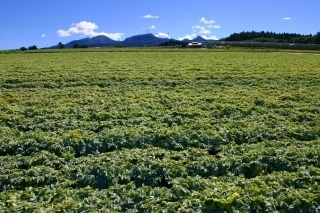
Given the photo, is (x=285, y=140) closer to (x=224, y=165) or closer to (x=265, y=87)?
(x=224, y=165)

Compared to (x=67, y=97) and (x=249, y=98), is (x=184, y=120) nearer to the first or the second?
(x=249, y=98)

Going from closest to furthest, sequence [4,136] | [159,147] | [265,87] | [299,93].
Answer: [159,147]
[4,136]
[299,93]
[265,87]

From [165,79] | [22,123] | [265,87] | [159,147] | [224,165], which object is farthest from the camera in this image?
[165,79]

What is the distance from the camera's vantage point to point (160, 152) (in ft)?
32.2

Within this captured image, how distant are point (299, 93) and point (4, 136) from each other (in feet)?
52.3

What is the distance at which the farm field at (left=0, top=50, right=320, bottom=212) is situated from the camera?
7.14 meters

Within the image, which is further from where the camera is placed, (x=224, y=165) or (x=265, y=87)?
(x=265, y=87)

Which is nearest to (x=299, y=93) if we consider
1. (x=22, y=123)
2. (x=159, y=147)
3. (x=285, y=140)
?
(x=285, y=140)

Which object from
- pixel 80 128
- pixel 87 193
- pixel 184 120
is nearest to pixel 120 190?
pixel 87 193

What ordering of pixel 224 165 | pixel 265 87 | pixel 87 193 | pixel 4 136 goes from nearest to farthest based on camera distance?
pixel 87 193, pixel 224 165, pixel 4 136, pixel 265 87

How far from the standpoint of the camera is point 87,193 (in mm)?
7324

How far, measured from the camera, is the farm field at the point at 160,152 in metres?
7.14

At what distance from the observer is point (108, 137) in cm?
1098

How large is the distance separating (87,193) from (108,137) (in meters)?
3.76
